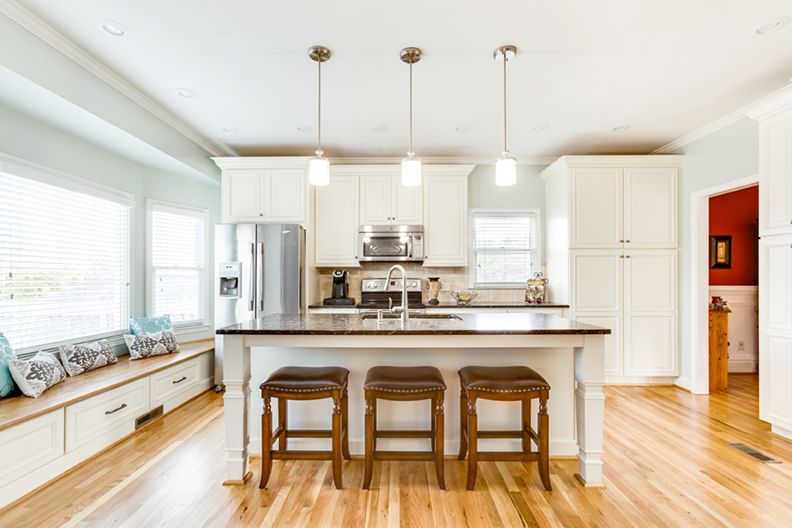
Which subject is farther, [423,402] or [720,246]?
[720,246]

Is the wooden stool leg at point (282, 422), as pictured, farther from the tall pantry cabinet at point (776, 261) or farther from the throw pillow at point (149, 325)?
the tall pantry cabinet at point (776, 261)

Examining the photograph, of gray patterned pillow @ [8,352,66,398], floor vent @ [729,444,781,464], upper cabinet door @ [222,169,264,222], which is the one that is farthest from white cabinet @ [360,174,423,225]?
floor vent @ [729,444,781,464]

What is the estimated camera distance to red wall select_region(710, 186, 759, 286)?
4.82 meters

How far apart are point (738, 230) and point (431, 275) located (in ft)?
12.5

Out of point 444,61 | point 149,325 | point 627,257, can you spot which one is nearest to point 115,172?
point 149,325

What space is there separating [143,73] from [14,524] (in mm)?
2793

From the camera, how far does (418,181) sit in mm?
2498

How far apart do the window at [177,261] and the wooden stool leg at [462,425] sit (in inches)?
136

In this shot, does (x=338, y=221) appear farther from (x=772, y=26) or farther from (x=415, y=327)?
(x=772, y=26)

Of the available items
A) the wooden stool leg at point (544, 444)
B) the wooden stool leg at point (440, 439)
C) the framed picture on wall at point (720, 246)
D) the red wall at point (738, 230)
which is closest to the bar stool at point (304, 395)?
the wooden stool leg at point (440, 439)

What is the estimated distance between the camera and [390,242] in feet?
14.9

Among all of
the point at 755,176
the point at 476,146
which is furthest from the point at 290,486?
the point at 755,176

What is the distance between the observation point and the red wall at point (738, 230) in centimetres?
482

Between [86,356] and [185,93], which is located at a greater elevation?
[185,93]
